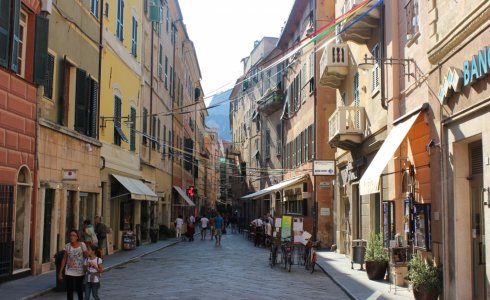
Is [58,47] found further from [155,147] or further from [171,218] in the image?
[171,218]

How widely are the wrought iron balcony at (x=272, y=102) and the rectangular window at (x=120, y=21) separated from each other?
61.1 feet

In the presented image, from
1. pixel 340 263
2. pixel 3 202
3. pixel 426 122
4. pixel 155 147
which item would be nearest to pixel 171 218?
pixel 155 147

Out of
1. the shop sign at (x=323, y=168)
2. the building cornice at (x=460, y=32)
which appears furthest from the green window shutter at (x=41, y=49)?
the shop sign at (x=323, y=168)

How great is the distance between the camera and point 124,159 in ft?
84.3

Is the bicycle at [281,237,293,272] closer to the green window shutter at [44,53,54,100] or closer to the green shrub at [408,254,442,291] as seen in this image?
the green shrub at [408,254,442,291]

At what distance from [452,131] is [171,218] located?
32.0 meters

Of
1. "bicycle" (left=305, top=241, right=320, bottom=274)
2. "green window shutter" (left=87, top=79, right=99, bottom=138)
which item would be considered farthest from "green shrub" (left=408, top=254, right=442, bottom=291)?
"green window shutter" (left=87, top=79, right=99, bottom=138)

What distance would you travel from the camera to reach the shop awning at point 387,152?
12.6 m

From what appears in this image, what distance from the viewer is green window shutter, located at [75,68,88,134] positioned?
1892 centimetres

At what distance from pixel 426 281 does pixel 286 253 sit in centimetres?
787

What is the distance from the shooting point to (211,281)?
→ 1517cm

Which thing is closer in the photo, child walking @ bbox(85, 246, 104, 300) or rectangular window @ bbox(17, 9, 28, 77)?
child walking @ bbox(85, 246, 104, 300)

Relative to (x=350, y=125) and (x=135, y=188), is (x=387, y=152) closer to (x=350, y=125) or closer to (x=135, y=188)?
(x=350, y=125)

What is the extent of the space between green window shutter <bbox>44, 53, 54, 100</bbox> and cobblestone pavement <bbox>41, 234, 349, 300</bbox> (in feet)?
17.1
